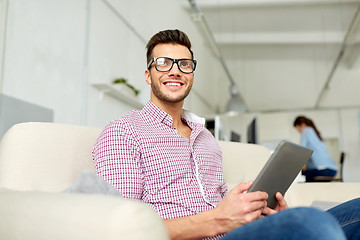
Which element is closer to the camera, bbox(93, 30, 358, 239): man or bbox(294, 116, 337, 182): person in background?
bbox(93, 30, 358, 239): man

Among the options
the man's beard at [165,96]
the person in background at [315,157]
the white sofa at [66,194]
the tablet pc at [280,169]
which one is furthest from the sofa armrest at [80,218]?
the person in background at [315,157]

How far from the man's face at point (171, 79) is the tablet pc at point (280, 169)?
0.53m

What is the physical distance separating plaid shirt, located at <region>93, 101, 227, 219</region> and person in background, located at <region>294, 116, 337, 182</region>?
13.0 ft

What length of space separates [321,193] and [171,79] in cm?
93

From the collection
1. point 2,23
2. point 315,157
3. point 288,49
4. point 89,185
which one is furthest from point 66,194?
point 288,49

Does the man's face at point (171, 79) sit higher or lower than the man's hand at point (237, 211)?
higher

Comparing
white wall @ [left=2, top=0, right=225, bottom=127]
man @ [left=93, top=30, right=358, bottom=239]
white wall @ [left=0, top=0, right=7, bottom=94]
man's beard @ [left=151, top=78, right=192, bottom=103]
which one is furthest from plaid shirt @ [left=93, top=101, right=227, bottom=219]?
white wall @ [left=2, top=0, right=225, bottom=127]

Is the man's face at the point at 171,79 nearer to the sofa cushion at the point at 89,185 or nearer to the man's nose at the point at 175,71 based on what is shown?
the man's nose at the point at 175,71

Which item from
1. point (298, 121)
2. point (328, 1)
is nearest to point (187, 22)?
point (328, 1)

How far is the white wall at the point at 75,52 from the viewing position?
117 inches

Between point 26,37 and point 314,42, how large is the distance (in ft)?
24.4

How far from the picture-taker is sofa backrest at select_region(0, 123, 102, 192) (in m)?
1.19

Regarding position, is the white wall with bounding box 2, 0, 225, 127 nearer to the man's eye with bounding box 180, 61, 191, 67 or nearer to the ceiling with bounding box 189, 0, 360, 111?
the man's eye with bounding box 180, 61, 191, 67

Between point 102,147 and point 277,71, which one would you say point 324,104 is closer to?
point 277,71
